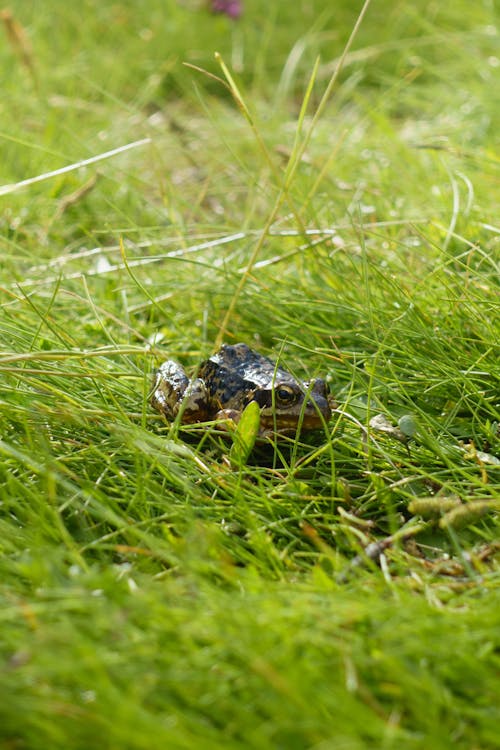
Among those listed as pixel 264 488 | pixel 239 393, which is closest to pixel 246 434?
pixel 264 488

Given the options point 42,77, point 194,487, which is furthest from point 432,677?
point 42,77

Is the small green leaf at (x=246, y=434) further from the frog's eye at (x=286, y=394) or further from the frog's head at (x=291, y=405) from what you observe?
the frog's eye at (x=286, y=394)

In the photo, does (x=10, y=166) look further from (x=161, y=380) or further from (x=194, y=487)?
(x=194, y=487)

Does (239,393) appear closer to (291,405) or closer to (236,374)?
(236,374)

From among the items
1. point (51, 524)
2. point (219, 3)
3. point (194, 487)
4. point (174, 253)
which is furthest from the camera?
point (219, 3)

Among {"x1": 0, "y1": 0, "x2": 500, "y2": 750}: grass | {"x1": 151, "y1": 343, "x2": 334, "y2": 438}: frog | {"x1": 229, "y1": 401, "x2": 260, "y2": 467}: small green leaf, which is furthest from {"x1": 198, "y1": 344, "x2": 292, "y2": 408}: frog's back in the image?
{"x1": 229, "y1": 401, "x2": 260, "y2": 467}: small green leaf

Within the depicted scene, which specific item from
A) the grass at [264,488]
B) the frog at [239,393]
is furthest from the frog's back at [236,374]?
the grass at [264,488]

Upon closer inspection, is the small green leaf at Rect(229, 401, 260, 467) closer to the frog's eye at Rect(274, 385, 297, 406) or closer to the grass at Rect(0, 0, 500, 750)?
the grass at Rect(0, 0, 500, 750)

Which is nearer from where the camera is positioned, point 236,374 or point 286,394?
point 286,394
